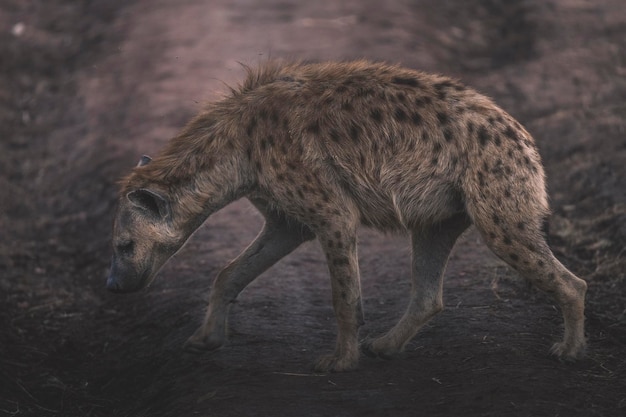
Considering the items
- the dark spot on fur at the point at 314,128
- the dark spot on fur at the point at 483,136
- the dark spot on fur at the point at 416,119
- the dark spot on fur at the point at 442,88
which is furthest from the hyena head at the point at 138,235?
the dark spot on fur at the point at 483,136

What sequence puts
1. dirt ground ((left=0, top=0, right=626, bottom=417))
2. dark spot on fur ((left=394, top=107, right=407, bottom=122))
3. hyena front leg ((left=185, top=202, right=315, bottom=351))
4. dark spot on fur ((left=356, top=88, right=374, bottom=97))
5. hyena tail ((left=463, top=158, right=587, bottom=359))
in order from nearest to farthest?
hyena tail ((left=463, top=158, right=587, bottom=359)) < dirt ground ((left=0, top=0, right=626, bottom=417)) < dark spot on fur ((left=394, top=107, right=407, bottom=122)) < dark spot on fur ((left=356, top=88, right=374, bottom=97)) < hyena front leg ((left=185, top=202, right=315, bottom=351))

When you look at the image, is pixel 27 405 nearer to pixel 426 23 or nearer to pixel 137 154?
pixel 137 154

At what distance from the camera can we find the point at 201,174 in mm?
4648

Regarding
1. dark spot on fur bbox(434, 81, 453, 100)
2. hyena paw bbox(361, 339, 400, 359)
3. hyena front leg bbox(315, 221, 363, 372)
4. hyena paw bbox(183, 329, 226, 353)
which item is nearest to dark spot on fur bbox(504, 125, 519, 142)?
dark spot on fur bbox(434, 81, 453, 100)

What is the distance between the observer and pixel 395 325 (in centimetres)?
488

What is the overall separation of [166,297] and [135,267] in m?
1.16

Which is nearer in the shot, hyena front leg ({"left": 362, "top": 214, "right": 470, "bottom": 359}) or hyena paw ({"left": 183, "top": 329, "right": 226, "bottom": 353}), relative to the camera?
hyena front leg ({"left": 362, "top": 214, "right": 470, "bottom": 359})

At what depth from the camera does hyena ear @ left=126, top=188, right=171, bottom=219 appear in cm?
454

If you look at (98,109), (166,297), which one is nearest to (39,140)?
(98,109)

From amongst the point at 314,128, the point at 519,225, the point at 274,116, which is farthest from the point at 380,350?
the point at 274,116

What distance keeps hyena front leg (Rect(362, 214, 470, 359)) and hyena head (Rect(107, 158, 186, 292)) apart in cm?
96

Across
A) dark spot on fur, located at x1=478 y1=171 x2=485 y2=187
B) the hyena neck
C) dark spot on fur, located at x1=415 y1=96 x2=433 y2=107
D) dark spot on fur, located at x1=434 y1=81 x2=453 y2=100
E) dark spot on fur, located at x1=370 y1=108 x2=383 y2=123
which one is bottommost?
the hyena neck

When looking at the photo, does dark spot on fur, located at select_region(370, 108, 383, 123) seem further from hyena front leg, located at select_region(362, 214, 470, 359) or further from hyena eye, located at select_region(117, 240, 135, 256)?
hyena eye, located at select_region(117, 240, 135, 256)

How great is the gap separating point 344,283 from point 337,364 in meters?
0.33
